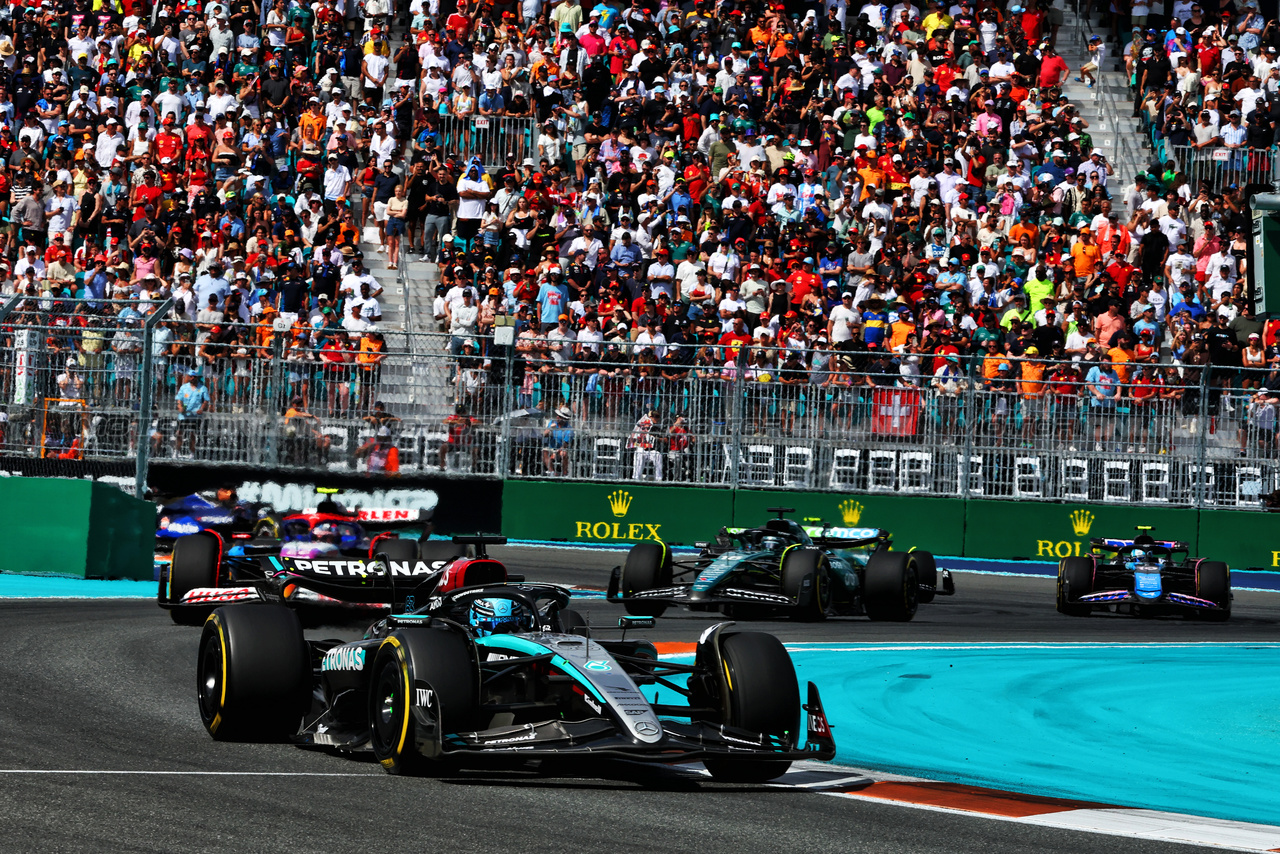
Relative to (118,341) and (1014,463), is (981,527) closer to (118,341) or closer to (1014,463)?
(1014,463)

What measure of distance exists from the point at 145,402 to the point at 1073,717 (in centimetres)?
1238

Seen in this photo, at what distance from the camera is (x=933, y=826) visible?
7562 millimetres

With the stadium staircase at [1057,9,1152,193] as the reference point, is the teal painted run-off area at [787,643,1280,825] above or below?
below

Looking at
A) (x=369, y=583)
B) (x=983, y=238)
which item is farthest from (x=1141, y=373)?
(x=369, y=583)

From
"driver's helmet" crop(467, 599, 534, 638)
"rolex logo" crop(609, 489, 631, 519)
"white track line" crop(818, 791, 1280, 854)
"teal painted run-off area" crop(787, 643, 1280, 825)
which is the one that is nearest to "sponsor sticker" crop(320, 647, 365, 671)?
"driver's helmet" crop(467, 599, 534, 638)

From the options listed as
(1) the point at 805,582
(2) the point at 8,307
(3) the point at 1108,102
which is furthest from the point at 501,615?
(3) the point at 1108,102

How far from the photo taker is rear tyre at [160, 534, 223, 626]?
48.8 ft

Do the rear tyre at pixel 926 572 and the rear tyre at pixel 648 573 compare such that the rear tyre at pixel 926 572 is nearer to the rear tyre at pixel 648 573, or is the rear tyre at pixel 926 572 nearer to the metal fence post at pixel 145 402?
the rear tyre at pixel 648 573

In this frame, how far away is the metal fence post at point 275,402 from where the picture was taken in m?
22.5

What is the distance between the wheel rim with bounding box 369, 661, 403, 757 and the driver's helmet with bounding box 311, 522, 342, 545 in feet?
24.1

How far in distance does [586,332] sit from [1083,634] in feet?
30.3

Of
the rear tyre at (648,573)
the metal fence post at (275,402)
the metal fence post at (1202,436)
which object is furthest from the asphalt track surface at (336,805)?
the metal fence post at (1202,436)

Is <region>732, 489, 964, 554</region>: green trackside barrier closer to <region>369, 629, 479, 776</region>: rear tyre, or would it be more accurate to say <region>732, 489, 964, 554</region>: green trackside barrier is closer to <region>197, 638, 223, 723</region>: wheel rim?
<region>197, 638, 223, 723</region>: wheel rim

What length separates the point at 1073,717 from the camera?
11844 mm
